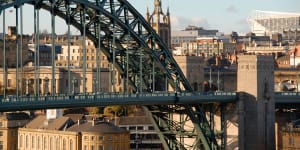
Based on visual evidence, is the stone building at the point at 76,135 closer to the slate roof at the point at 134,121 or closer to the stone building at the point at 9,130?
the stone building at the point at 9,130

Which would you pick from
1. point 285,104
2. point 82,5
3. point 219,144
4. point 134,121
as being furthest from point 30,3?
point 134,121

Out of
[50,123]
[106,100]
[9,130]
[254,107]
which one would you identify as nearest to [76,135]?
[50,123]

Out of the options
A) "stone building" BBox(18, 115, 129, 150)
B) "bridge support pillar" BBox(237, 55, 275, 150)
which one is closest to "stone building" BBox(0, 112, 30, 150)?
"stone building" BBox(18, 115, 129, 150)

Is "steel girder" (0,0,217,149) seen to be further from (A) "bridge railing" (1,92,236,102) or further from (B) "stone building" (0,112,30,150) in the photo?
(B) "stone building" (0,112,30,150)

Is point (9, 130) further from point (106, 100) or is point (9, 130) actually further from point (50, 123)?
point (106, 100)

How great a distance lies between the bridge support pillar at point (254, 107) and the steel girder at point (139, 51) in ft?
11.0

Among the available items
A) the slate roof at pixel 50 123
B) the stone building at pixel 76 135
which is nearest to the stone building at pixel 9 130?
the slate roof at pixel 50 123

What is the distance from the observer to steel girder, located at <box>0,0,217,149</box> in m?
82.0

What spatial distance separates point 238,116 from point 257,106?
193 cm

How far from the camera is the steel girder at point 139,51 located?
8200 centimetres

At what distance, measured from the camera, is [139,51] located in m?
87.2

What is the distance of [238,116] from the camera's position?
90938mm

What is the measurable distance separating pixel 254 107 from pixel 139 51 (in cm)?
1148

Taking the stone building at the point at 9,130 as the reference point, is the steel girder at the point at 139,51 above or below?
above
